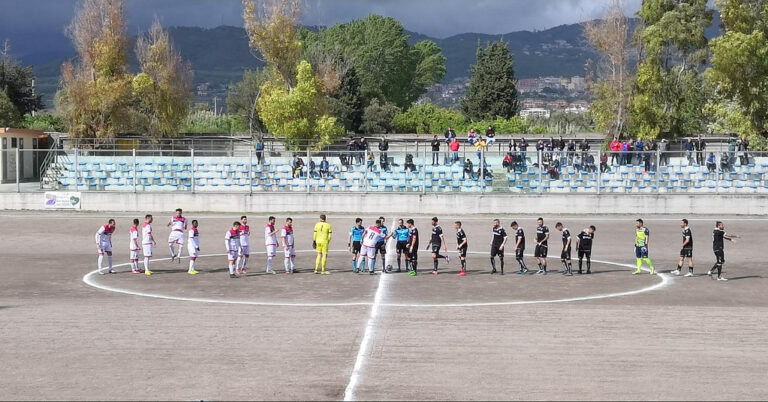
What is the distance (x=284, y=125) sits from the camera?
56844mm

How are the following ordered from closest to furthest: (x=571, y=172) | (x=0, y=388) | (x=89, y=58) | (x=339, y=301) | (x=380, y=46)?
(x=0, y=388) → (x=339, y=301) → (x=571, y=172) → (x=89, y=58) → (x=380, y=46)

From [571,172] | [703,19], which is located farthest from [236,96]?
[571,172]

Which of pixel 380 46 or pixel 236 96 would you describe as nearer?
pixel 236 96

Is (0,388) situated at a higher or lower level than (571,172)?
lower

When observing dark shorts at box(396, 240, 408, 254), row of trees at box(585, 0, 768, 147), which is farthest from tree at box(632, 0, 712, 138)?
dark shorts at box(396, 240, 408, 254)

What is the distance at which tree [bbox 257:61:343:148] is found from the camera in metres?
56.5

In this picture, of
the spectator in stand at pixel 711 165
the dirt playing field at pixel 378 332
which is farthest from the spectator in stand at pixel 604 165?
the dirt playing field at pixel 378 332

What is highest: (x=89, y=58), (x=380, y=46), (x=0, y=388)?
(x=380, y=46)

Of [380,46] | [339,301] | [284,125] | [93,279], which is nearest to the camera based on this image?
[339,301]

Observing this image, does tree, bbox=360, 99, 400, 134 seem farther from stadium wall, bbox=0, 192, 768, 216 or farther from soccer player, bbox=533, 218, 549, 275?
soccer player, bbox=533, 218, 549, 275

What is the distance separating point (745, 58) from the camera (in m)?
51.8

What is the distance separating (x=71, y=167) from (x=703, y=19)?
142 feet

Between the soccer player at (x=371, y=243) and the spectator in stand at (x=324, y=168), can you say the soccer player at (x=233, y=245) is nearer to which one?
the soccer player at (x=371, y=243)

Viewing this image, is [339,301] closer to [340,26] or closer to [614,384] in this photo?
[614,384]
